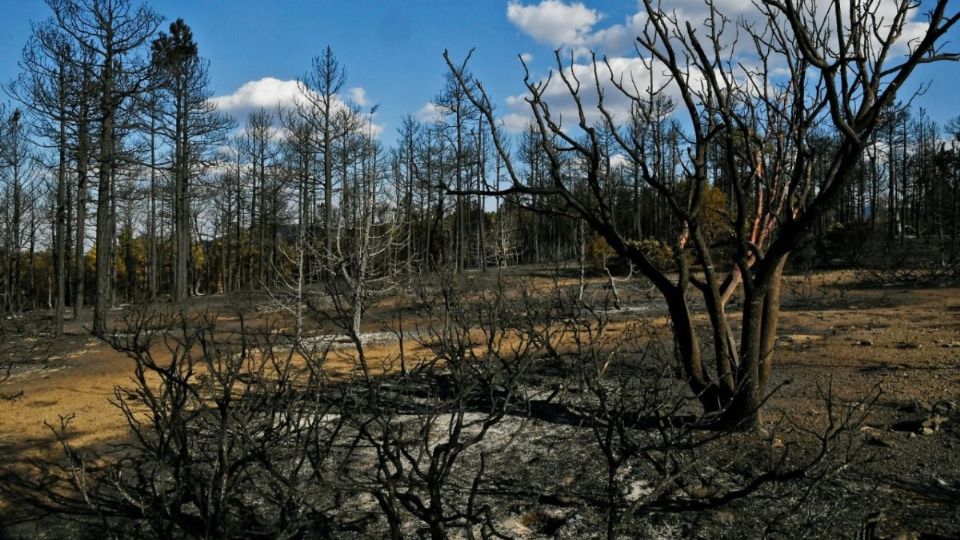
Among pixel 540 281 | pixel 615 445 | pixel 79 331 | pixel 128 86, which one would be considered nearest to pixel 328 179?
pixel 128 86

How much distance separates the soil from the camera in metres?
4.41

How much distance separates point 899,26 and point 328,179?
1884cm

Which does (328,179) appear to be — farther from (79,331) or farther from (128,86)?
(79,331)

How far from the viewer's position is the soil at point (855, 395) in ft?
14.5

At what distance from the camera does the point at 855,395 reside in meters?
6.68

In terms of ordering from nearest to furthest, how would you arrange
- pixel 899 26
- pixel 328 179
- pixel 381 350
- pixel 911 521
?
pixel 911 521 < pixel 899 26 < pixel 381 350 < pixel 328 179

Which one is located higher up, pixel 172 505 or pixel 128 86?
pixel 128 86

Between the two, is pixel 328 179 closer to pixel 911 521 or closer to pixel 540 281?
Result: pixel 540 281

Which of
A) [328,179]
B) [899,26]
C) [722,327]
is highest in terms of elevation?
[328,179]

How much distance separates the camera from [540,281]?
92.4ft

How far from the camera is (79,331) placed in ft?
62.6

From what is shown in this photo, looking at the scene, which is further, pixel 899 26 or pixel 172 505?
pixel 899 26

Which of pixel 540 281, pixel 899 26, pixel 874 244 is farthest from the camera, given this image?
pixel 540 281

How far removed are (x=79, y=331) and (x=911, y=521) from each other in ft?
68.3
